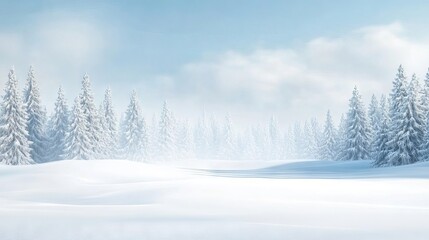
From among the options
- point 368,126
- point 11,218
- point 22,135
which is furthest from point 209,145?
point 11,218

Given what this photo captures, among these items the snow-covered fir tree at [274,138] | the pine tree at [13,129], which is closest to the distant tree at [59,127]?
the pine tree at [13,129]

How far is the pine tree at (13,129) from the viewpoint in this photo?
1721 inches

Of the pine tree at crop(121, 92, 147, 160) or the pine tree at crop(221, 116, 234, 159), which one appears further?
the pine tree at crop(221, 116, 234, 159)

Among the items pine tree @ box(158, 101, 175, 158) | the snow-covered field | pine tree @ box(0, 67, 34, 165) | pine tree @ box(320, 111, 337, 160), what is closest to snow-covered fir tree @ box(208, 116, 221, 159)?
pine tree @ box(158, 101, 175, 158)

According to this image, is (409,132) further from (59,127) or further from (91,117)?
(59,127)

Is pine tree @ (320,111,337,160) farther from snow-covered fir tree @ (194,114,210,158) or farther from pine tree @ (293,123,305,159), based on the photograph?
snow-covered fir tree @ (194,114,210,158)

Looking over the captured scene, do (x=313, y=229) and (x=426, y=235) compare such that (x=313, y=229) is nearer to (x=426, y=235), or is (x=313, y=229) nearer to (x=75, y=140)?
(x=426, y=235)

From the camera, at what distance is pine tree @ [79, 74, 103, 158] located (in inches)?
2069

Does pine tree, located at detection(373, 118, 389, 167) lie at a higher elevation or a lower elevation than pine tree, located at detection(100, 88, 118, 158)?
lower

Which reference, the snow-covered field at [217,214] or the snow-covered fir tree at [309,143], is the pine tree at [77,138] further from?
the snow-covered fir tree at [309,143]

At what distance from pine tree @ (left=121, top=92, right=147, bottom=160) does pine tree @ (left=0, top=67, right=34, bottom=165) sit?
25.3m

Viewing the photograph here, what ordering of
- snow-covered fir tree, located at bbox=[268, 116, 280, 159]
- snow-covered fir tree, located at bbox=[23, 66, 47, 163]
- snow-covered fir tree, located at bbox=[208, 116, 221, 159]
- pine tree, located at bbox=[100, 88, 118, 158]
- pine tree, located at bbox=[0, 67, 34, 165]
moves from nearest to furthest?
pine tree, located at bbox=[0, 67, 34, 165], snow-covered fir tree, located at bbox=[23, 66, 47, 163], pine tree, located at bbox=[100, 88, 118, 158], snow-covered fir tree, located at bbox=[208, 116, 221, 159], snow-covered fir tree, located at bbox=[268, 116, 280, 159]

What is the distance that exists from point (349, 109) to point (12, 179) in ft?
163

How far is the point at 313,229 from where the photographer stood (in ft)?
17.0
